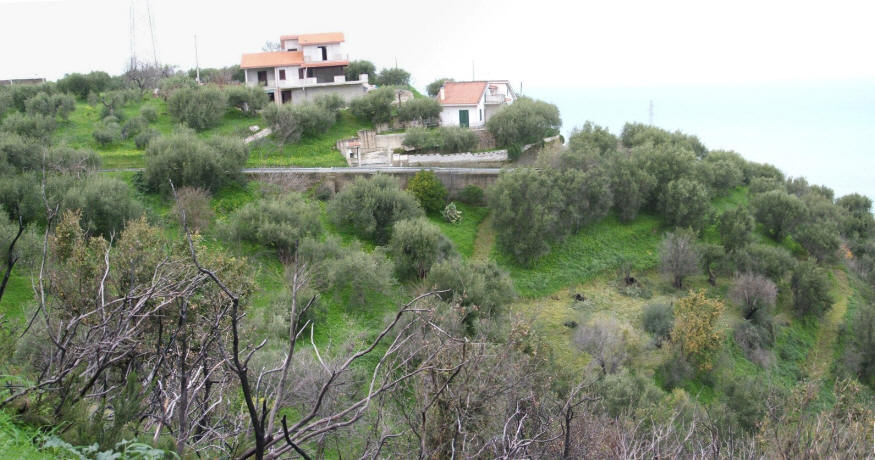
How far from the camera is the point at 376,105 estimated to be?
34.1 metres

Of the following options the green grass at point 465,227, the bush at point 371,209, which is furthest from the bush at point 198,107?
the green grass at point 465,227

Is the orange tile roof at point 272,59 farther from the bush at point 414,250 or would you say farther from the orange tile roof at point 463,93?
the bush at point 414,250

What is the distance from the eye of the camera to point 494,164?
31969 millimetres

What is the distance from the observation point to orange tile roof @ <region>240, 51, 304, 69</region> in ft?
121

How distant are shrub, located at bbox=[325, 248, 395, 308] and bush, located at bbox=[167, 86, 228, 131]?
52.3 ft

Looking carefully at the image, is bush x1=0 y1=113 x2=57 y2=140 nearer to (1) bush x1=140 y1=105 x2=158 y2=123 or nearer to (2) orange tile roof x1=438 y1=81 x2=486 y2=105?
(1) bush x1=140 y1=105 x2=158 y2=123

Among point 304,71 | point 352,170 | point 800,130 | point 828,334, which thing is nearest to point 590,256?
point 828,334

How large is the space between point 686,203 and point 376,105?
16820mm

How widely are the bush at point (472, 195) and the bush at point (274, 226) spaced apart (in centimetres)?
799

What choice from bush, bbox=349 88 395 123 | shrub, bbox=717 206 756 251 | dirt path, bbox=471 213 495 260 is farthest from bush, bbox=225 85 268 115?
shrub, bbox=717 206 756 251

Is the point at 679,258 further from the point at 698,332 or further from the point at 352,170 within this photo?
the point at 352,170

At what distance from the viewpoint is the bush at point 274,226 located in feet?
66.1

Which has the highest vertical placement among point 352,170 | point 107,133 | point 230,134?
point 107,133

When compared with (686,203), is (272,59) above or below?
above
